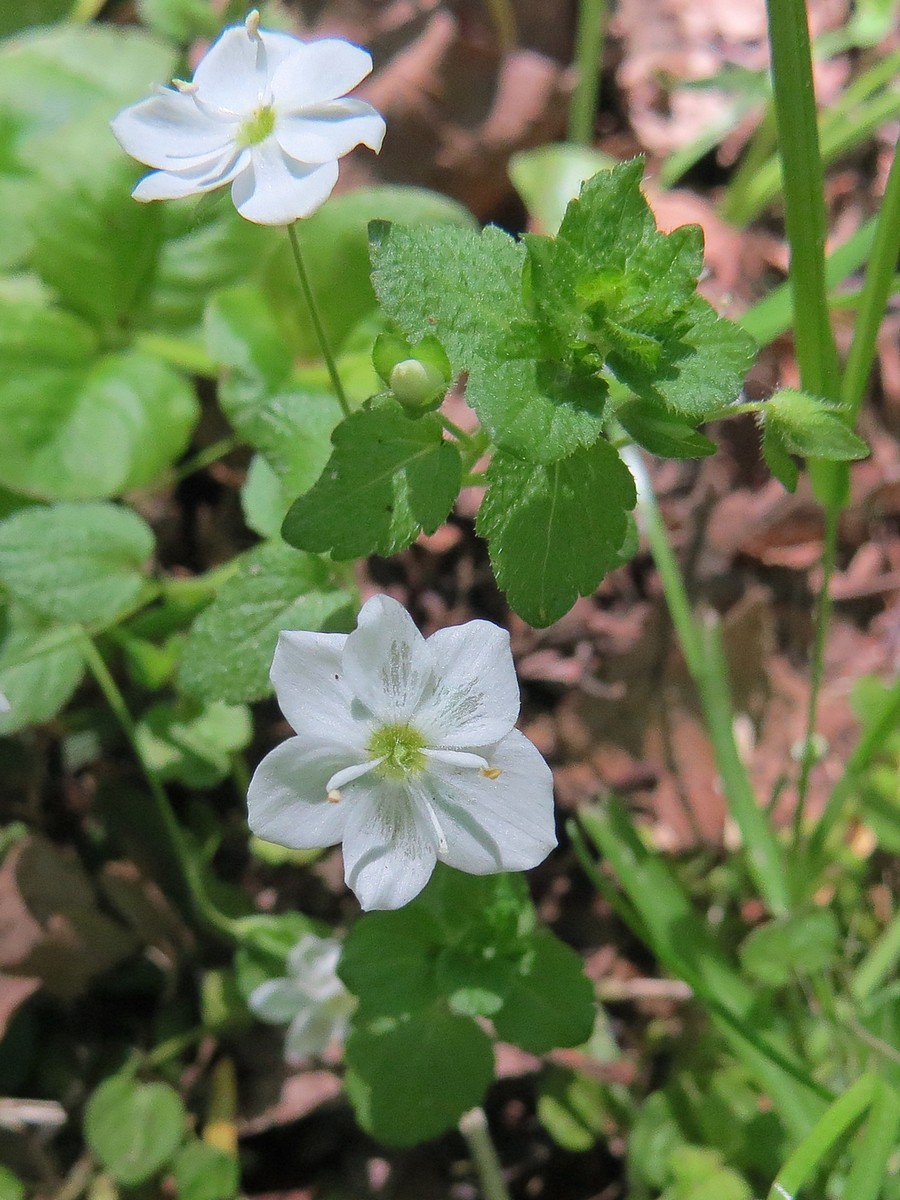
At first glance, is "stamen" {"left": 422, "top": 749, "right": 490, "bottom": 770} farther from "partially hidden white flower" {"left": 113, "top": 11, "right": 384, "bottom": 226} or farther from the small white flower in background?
the small white flower in background

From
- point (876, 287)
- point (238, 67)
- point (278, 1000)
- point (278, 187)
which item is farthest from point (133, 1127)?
point (876, 287)

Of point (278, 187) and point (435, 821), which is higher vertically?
point (278, 187)

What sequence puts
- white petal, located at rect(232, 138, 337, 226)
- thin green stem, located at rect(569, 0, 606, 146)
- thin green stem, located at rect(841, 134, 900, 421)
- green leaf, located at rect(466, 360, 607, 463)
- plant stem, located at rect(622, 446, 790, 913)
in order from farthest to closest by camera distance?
thin green stem, located at rect(569, 0, 606, 146) → plant stem, located at rect(622, 446, 790, 913) → thin green stem, located at rect(841, 134, 900, 421) → white petal, located at rect(232, 138, 337, 226) → green leaf, located at rect(466, 360, 607, 463)

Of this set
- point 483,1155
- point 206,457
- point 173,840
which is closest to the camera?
point 483,1155

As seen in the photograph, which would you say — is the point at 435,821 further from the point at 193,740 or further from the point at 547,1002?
the point at 193,740

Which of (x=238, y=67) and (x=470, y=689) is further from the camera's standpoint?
(x=238, y=67)

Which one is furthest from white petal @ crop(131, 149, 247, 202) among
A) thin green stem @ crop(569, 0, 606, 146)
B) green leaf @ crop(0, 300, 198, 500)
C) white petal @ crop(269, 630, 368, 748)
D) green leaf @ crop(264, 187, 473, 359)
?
thin green stem @ crop(569, 0, 606, 146)

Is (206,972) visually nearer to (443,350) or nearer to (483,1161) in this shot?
(483,1161)

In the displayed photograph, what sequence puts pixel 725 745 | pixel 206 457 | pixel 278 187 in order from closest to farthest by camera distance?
1. pixel 278 187
2. pixel 725 745
3. pixel 206 457
